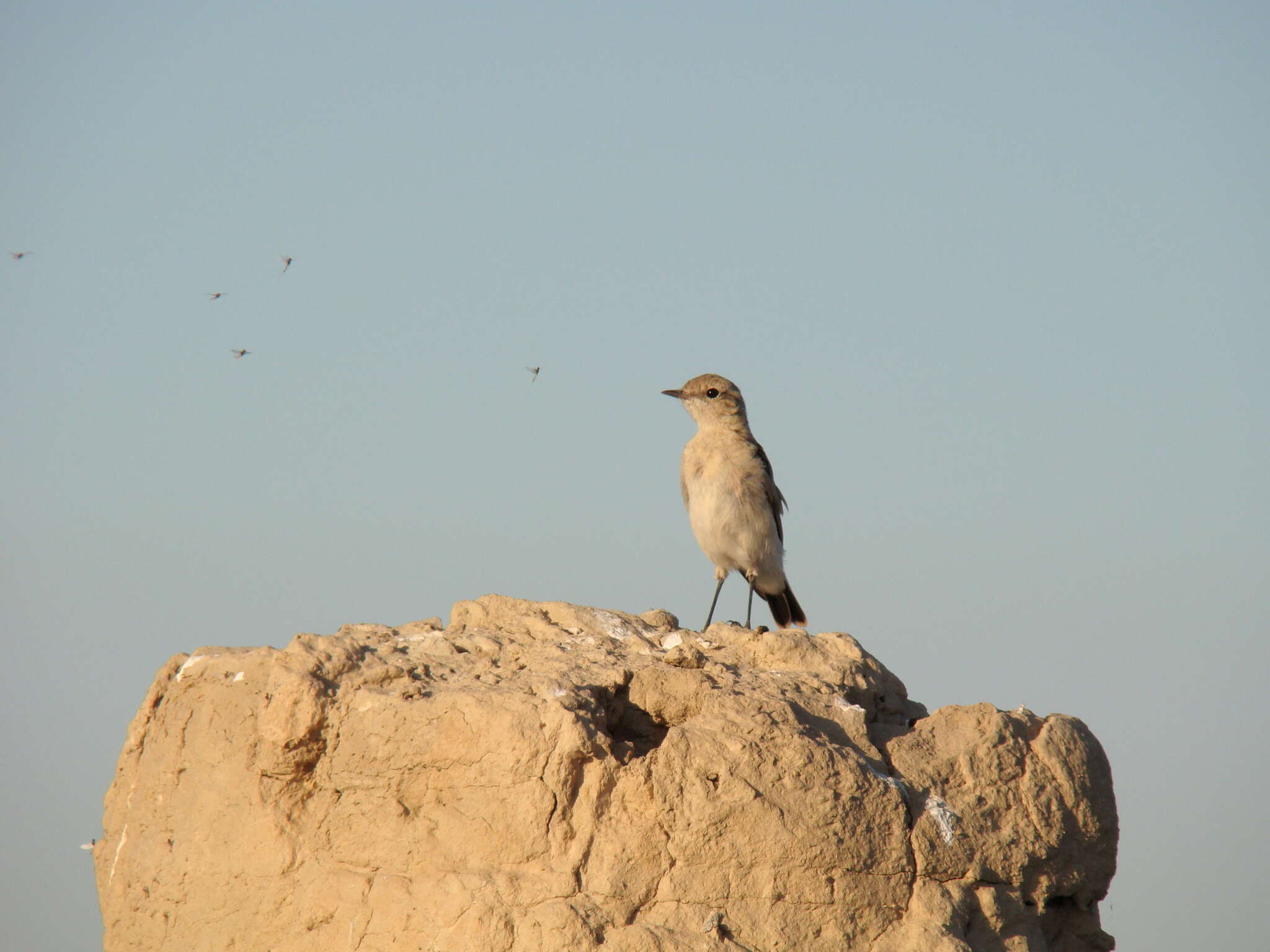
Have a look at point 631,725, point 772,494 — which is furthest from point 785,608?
point 631,725

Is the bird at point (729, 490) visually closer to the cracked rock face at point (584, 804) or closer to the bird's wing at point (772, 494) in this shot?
the bird's wing at point (772, 494)

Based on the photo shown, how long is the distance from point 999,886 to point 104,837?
4727mm

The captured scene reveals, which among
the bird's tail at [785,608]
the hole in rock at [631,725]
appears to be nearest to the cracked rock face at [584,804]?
the hole in rock at [631,725]

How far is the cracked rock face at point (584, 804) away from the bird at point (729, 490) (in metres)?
3.93

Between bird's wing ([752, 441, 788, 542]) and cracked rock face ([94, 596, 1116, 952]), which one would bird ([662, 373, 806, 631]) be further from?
cracked rock face ([94, 596, 1116, 952])

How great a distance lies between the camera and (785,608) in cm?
1174

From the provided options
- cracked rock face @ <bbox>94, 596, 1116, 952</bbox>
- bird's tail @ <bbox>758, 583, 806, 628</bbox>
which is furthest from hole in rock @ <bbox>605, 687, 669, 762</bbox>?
bird's tail @ <bbox>758, 583, 806, 628</bbox>

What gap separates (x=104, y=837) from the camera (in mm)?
6801

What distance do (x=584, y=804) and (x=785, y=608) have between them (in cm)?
648

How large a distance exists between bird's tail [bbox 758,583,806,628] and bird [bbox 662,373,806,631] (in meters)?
0.23

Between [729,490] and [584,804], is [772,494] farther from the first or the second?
[584,804]

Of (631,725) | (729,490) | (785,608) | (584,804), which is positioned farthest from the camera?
(785,608)

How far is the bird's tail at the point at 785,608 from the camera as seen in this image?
11703 mm

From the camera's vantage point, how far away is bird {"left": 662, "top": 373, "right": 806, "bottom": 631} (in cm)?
1082
